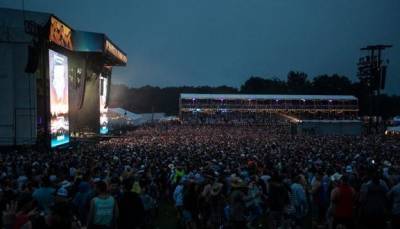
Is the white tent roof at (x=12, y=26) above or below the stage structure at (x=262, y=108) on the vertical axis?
above

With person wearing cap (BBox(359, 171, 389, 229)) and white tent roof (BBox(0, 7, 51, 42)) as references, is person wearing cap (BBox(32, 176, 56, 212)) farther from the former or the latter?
white tent roof (BBox(0, 7, 51, 42))

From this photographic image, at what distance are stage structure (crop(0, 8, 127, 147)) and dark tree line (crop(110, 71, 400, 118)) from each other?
61.4m

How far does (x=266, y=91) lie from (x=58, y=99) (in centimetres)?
8674

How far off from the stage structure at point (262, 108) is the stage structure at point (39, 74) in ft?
108

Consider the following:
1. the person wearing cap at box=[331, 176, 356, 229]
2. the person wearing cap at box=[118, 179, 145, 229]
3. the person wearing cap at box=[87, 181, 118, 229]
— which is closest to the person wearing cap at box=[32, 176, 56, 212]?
the person wearing cap at box=[118, 179, 145, 229]

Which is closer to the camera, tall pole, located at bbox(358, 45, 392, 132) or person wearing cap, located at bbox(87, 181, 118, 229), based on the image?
person wearing cap, located at bbox(87, 181, 118, 229)

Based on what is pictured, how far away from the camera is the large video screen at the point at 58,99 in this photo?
80.6 ft

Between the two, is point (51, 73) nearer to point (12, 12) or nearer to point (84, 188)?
point (12, 12)

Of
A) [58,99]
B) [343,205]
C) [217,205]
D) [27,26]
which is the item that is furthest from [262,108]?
[343,205]

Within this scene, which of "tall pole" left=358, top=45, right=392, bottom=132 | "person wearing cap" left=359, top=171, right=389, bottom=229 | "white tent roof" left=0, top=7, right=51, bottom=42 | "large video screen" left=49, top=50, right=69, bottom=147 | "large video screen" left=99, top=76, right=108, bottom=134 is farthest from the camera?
"large video screen" left=99, top=76, right=108, bottom=134

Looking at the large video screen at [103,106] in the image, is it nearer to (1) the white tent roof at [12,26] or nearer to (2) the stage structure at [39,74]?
(2) the stage structure at [39,74]

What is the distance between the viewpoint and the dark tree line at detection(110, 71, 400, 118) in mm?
96875

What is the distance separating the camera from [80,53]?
3847 cm

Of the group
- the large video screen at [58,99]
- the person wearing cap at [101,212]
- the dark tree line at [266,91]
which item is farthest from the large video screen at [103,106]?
the dark tree line at [266,91]
